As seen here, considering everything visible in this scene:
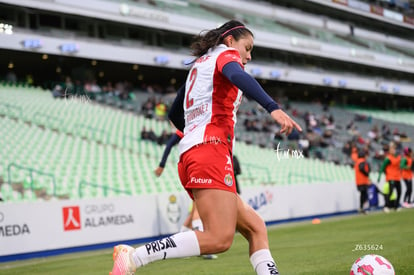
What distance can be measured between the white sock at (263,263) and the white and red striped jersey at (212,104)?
0.86 m

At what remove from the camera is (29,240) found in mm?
12258

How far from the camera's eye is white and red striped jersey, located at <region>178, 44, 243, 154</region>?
4.45 m

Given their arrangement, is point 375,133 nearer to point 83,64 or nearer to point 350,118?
point 350,118

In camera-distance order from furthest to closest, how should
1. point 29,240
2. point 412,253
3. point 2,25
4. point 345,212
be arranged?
1. point 2,25
2. point 345,212
3. point 29,240
4. point 412,253

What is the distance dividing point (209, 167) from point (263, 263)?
0.91 m

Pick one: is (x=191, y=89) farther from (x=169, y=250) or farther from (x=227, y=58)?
(x=169, y=250)

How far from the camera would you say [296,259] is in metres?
8.34

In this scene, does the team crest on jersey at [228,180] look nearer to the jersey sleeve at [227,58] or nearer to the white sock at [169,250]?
the white sock at [169,250]

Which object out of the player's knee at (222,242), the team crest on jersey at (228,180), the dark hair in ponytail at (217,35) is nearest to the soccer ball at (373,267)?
the player's knee at (222,242)

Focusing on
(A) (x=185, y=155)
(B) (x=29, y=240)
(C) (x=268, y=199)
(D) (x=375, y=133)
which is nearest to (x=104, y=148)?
(C) (x=268, y=199)

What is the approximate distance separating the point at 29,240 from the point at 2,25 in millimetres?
23205

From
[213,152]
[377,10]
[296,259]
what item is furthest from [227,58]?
[377,10]

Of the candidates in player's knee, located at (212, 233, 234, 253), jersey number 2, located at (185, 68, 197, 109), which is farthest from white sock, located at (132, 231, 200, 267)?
jersey number 2, located at (185, 68, 197, 109)

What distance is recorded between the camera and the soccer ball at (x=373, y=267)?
201 inches
